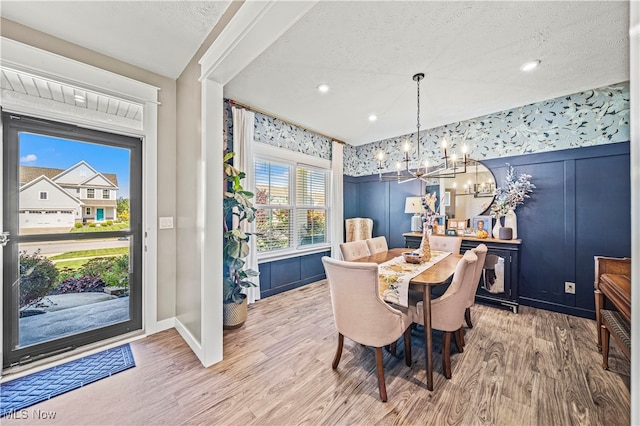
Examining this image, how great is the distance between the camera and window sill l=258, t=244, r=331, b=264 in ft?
12.6

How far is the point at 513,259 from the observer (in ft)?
11.0

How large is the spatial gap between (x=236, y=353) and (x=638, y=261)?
2634 mm

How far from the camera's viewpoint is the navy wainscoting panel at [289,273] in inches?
153

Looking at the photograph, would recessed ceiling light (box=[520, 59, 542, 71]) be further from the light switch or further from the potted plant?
the light switch

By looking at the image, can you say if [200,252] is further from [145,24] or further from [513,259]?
[513,259]

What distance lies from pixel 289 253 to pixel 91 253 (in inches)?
95.1

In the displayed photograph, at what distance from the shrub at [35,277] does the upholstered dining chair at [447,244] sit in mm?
4162

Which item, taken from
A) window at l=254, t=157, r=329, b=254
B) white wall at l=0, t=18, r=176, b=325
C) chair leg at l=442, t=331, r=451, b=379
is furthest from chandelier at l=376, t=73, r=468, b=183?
white wall at l=0, t=18, r=176, b=325

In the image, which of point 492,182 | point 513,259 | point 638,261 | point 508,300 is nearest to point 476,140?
point 492,182

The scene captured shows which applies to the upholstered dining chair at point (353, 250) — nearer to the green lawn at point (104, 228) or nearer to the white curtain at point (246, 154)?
the white curtain at point (246, 154)

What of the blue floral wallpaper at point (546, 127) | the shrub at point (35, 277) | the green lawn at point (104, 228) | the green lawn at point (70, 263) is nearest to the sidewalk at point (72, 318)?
the shrub at point (35, 277)

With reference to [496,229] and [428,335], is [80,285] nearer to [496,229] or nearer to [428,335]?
[428,335]

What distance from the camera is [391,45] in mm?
2283

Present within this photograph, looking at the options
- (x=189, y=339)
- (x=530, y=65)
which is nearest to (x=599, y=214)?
(x=530, y=65)
